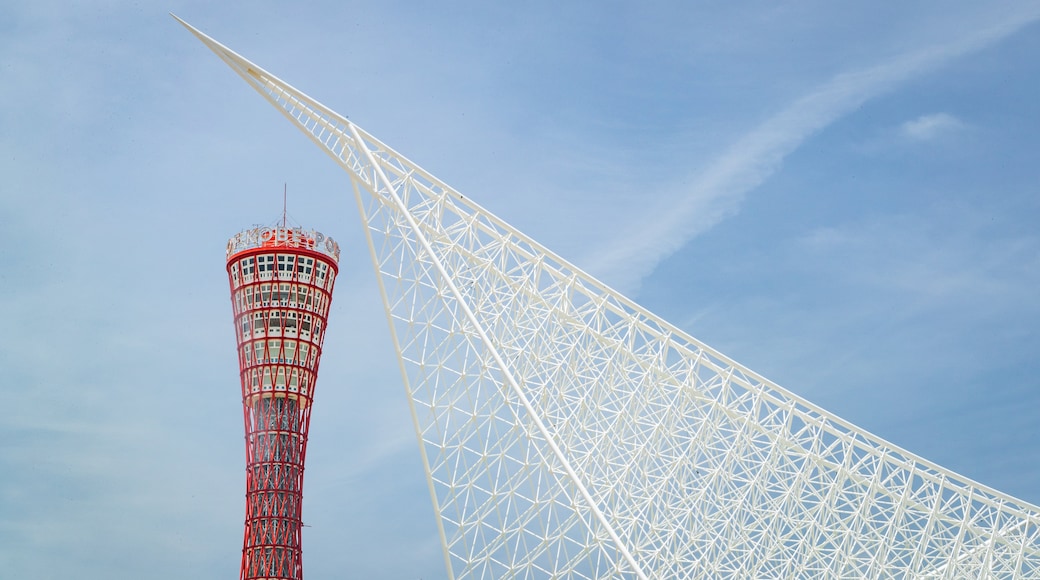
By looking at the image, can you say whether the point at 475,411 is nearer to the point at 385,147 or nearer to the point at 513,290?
the point at 513,290

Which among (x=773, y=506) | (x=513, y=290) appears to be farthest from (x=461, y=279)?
(x=773, y=506)

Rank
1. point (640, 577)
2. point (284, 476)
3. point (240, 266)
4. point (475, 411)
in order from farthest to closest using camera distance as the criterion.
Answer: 1. point (240, 266)
2. point (284, 476)
3. point (475, 411)
4. point (640, 577)

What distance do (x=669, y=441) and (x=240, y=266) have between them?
50606 mm

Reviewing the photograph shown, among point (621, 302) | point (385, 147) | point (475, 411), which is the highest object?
point (385, 147)

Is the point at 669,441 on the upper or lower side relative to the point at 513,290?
lower

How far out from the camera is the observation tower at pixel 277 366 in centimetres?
8881

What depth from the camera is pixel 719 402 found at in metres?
55.8

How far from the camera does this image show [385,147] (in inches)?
2047

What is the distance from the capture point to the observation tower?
88812 mm

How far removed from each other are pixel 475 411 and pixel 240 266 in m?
50.9

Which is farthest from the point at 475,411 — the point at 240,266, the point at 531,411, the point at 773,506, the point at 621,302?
the point at 240,266

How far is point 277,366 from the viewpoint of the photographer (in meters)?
92.2

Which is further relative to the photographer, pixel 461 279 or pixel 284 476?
pixel 284 476

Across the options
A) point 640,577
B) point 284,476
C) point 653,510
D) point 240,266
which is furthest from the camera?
point 240,266
